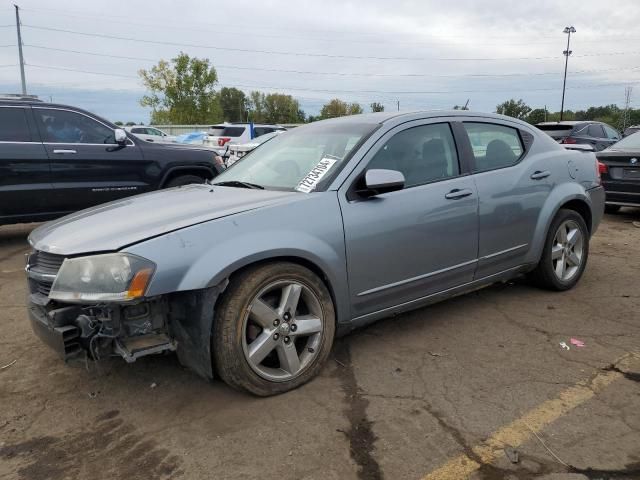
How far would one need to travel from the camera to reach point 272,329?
118 inches

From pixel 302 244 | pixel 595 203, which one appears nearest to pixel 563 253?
pixel 595 203

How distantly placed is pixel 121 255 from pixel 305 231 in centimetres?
102

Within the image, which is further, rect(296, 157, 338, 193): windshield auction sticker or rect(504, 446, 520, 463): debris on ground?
rect(296, 157, 338, 193): windshield auction sticker

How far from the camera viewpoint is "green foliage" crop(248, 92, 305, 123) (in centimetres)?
8639

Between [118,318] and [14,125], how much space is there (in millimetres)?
5113

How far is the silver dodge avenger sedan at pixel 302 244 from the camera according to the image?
2.74 meters

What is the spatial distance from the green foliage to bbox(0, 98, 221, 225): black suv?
79.1 m

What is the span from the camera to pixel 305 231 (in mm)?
3121

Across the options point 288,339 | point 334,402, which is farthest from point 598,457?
point 288,339

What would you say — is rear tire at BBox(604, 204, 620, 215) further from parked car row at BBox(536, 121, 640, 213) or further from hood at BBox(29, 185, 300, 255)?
hood at BBox(29, 185, 300, 255)

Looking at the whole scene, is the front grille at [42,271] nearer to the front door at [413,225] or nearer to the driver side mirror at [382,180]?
the front door at [413,225]

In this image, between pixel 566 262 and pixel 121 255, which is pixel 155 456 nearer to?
pixel 121 255

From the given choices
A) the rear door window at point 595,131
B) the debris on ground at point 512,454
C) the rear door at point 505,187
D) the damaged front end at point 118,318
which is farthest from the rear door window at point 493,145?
the rear door window at point 595,131

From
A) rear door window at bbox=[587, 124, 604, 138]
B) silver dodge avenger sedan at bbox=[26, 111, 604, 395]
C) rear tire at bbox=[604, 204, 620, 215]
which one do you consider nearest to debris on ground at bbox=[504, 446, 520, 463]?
silver dodge avenger sedan at bbox=[26, 111, 604, 395]
